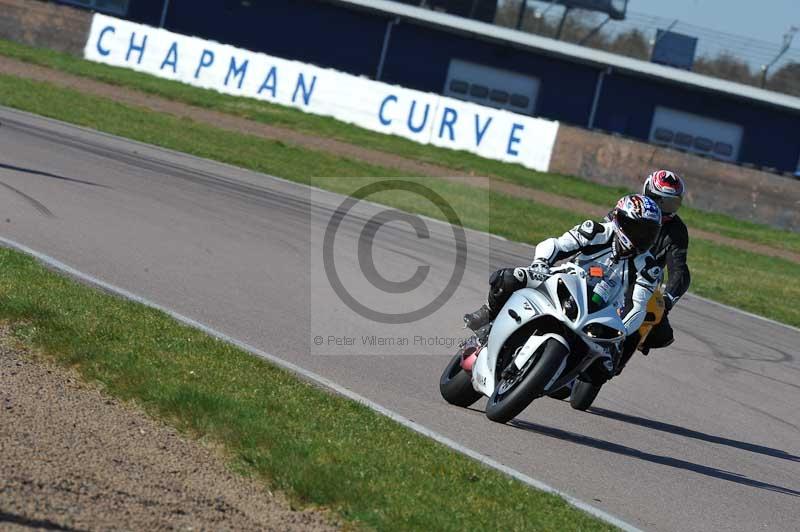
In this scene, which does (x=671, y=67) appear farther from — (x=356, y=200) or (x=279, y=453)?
(x=279, y=453)

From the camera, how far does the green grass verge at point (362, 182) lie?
1923 cm

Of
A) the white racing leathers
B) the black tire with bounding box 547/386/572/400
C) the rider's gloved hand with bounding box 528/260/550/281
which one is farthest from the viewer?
the black tire with bounding box 547/386/572/400

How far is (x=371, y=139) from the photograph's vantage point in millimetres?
28781

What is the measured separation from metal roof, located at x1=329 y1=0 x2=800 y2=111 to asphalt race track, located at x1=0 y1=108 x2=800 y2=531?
23117mm

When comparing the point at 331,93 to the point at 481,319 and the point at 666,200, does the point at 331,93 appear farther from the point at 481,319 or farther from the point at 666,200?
the point at 481,319

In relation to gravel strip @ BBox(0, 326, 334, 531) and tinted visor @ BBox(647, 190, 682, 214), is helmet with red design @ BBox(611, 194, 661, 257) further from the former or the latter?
gravel strip @ BBox(0, 326, 334, 531)

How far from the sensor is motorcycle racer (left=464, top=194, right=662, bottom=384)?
7488 millimetres

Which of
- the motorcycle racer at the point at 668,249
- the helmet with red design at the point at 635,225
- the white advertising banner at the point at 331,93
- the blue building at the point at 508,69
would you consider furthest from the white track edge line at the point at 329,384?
the blue building at the point at 508,69

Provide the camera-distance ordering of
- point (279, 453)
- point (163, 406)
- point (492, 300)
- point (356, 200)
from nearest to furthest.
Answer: point (279, 453) < point (163, 406) < point (492, 300) < point (356, 200)

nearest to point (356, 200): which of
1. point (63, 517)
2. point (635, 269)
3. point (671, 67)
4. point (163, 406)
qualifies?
point (635, 269)

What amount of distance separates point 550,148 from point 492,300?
69.4 ft

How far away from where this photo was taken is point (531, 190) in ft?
87.4

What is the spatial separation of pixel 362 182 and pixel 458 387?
15.6 metres

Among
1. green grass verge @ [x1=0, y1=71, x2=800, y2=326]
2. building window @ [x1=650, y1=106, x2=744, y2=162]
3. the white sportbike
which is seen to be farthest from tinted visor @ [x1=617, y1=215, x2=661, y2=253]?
building window @ [x1=650, y1=106, x2=744, y2=162]
